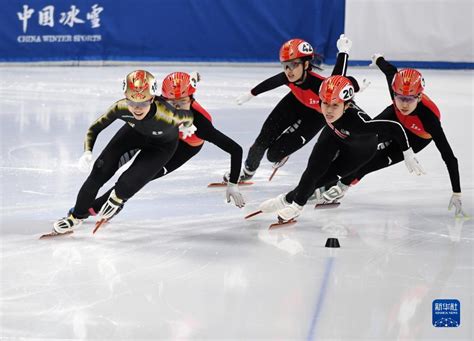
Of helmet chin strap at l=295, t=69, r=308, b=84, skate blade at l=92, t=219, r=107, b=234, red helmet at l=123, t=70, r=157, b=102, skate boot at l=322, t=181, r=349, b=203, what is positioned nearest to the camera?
red helmet at l=123, t=70, r=157, b=102

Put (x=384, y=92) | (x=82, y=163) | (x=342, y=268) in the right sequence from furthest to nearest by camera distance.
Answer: (x=384, y=92)
(x=82, y=163)
(x=342, y=268)

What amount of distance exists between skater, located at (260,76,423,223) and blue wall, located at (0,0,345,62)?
9.42m

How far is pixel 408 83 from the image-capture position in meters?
5.49

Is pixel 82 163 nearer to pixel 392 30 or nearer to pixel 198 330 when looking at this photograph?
pixel 198 330

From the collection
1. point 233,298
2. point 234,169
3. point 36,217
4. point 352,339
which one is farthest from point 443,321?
point 36,217

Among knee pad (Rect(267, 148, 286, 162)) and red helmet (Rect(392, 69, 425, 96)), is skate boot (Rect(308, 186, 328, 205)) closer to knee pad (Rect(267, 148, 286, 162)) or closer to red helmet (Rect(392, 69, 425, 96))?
knee pad (Rect(267, 148, 286, 162))

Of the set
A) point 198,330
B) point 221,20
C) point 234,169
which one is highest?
point 198,330

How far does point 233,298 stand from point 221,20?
11.4m

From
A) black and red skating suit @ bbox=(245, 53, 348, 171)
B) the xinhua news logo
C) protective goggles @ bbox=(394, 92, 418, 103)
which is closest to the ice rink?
the xinhua news logo

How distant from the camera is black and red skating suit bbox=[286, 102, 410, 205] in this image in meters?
5.27

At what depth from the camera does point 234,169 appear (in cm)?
527

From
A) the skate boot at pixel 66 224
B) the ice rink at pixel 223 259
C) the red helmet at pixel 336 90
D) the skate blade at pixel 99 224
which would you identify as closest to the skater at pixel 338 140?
the red helmet at pixel 336 90

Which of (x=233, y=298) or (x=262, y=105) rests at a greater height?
(x=233, y=298)

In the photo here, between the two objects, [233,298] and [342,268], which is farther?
[342,268]
